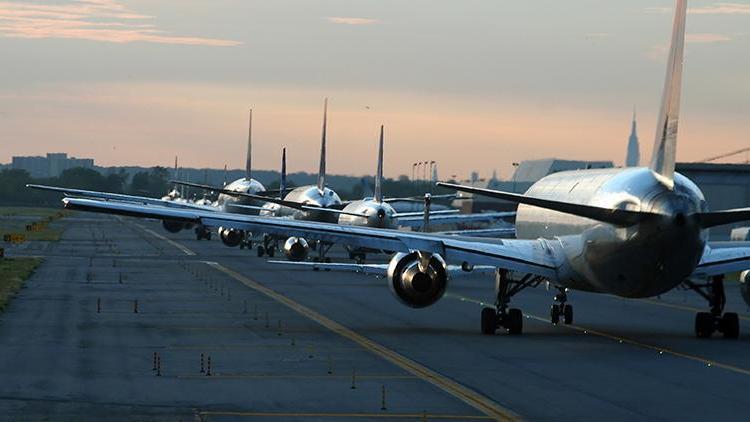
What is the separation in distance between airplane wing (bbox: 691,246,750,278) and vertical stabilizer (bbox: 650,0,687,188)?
4774 millimetres

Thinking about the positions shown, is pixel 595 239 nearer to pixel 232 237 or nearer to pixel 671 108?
pixel 671 108

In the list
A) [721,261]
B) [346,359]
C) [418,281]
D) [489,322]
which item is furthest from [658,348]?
[346,359]

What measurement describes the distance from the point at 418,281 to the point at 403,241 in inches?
58.8

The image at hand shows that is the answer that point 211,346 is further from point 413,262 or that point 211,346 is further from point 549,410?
point 549,410

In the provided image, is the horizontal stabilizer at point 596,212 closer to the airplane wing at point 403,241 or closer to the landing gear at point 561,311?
the airplane wing at point 403,241

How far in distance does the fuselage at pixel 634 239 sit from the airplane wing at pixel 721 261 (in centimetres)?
363

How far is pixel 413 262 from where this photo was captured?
42.2m

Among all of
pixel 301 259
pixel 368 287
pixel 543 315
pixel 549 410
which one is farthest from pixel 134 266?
pixel 549 410

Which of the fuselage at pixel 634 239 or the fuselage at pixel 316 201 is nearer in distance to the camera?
the fuselage at pixel 634 239

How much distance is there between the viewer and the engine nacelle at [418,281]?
136 feet

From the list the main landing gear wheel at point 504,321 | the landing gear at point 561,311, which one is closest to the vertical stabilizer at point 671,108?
the main landing gear wheel at point 504,321

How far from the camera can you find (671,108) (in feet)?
127

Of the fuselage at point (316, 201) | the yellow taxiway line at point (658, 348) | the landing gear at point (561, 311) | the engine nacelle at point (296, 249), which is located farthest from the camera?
the fuselage at point (316, 201)

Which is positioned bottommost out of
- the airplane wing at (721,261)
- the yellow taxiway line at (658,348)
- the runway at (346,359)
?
the runway at (346,359)
